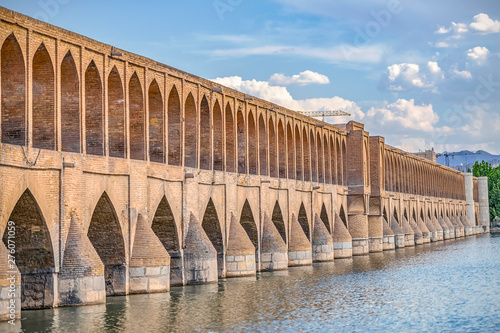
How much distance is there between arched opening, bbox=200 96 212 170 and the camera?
112 ft

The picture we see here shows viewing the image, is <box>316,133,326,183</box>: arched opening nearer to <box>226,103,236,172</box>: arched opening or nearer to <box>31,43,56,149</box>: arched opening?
<box>226,103,236,172</box>: arched opening

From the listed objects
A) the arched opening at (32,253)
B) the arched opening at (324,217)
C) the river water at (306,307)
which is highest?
the arched opening at (324,217)

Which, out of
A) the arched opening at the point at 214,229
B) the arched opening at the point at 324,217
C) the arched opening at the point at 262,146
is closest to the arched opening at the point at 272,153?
the arched opening at the point at 262,146

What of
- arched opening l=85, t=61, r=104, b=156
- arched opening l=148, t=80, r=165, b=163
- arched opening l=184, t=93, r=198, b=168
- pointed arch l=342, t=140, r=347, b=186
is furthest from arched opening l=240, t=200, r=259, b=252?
pointed arch l=342, t=140, r=347, b=186

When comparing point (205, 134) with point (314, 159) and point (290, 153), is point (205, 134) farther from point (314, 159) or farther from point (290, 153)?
point (314, 159)

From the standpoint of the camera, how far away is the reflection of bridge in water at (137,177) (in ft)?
73.4

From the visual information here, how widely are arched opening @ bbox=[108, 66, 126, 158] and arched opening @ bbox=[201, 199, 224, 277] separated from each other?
22.5 ft

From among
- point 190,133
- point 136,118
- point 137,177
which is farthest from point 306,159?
point 137,177

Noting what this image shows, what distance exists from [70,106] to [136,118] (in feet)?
13.3

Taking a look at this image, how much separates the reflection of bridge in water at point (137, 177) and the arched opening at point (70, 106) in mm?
45

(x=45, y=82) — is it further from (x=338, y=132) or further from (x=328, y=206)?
(x=338, y=132)

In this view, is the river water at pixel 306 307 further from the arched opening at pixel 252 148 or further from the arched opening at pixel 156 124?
the arched opening at pixel 252 148

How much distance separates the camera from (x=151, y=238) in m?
27.0

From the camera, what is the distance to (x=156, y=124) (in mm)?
30109
